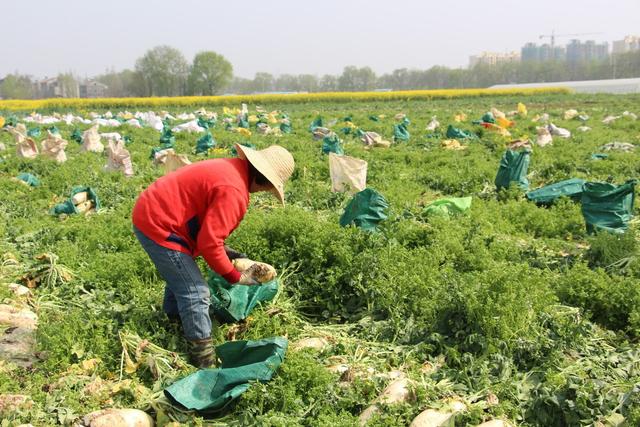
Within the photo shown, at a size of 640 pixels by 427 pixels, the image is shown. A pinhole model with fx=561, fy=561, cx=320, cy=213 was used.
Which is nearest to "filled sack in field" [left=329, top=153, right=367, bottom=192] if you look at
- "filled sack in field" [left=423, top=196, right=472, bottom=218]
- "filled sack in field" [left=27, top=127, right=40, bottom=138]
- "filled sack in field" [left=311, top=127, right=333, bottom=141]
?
"filled sack in field" [left=423, top=196, right=472, bottom=218]

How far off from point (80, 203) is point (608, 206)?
20.7ft

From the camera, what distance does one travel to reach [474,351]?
12.1 ft

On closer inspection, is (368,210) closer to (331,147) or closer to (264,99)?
(331,147)

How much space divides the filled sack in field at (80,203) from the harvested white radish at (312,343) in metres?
4.35

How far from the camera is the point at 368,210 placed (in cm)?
563

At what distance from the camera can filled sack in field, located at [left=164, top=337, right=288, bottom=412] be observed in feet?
10.4

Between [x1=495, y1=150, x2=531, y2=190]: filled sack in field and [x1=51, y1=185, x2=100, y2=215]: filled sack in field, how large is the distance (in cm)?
554

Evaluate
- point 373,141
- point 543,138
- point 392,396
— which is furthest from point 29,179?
point 543,138

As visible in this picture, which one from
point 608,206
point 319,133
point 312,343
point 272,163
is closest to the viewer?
point 272,163

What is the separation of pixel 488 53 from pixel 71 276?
175865 mm

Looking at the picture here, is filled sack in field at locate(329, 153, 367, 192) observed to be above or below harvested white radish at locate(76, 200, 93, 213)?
above

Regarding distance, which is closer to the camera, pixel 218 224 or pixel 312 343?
pixel 218 224

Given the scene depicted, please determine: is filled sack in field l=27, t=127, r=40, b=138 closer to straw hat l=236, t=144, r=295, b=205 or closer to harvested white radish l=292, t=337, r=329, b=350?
straw hat l=236, t=144, r=295, b=205

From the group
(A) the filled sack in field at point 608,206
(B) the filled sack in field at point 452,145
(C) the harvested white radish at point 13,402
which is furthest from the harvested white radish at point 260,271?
(B) the filled sack in field at point 452,145
